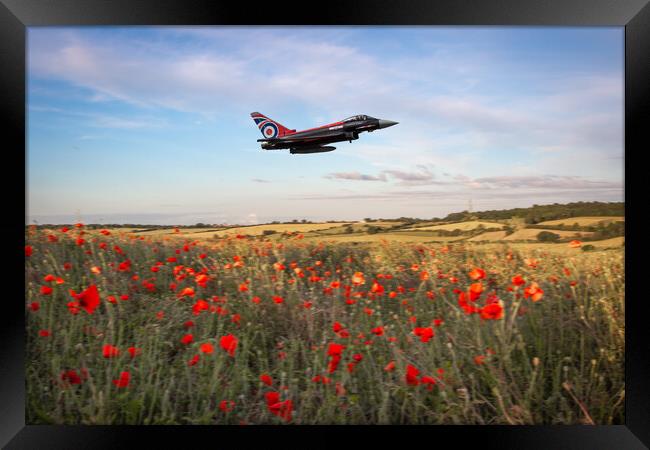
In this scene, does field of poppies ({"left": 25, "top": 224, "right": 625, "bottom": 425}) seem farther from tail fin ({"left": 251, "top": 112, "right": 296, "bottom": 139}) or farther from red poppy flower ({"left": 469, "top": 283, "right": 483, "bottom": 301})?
tail fin ({"left": 251, "top": 112, "right": 296, "bottom": 139})

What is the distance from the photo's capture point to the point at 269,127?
2.29 meters

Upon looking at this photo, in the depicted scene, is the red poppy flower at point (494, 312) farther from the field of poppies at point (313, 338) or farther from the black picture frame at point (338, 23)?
the black picture frame at point (338, 23)

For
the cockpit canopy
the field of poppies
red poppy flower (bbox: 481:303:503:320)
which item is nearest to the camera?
red poppy flower (bbox: 481:303:503:320)

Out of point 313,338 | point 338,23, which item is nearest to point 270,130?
point 338,23

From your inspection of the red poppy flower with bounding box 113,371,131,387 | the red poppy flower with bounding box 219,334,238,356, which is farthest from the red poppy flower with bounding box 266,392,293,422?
the red poppy flower with bounding box 113,371,131,387

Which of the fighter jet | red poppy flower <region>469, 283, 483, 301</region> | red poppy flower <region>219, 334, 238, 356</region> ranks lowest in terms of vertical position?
red poppy flower <region>219, 334, 238, 356</region>

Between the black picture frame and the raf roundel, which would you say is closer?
the black picture frame

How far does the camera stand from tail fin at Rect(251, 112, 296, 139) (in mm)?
2279

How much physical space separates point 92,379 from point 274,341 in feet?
3.04

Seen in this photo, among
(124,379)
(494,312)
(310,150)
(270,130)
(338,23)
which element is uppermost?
(338,23)

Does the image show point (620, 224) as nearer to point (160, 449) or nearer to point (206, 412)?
point (206, 412)

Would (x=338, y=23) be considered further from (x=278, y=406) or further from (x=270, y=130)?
(x=278, y=406)

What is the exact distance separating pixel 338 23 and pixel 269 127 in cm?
69

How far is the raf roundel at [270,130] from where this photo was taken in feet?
7.50
